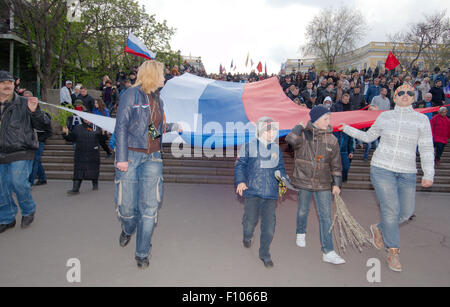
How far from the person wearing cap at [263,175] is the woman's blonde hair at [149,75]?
1.20 m

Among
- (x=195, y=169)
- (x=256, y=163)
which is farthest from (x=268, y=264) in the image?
(x=195, y=169)

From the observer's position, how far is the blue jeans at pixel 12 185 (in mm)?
4109

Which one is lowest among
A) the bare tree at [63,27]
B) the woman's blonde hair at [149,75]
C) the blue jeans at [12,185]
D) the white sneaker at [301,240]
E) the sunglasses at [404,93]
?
the white sneaker at [301,240]

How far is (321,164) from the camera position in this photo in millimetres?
3555

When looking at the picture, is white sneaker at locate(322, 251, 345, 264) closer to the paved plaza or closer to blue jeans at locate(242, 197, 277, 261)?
the paved plaza

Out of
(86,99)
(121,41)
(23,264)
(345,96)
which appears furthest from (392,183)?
(121,41)

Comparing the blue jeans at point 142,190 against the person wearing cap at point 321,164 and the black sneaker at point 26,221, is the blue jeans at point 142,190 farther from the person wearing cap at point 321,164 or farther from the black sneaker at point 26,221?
the black sneaker at point 26,221

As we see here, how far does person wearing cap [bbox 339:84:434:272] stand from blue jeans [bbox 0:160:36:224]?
445cm

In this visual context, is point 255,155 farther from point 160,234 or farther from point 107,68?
point 107,68

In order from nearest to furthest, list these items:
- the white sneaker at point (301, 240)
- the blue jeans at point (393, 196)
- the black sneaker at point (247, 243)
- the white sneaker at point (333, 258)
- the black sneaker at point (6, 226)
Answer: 1. the blue jeans at point (393, 196)
2. the white sneaker at point (333, 258)
3. the black sneaker at point (247, 243)
4. the white sneaker at point (301, 240)
5. the black sneaker at point (6, 226)

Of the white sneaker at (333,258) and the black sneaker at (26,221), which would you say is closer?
the white sneaker at (333,258)

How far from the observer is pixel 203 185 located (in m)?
7.77

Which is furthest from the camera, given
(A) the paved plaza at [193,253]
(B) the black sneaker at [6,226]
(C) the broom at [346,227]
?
(B) the black sneaker at [6,226]

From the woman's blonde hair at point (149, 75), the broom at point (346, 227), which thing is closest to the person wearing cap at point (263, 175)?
the broom at point (346, 227)
